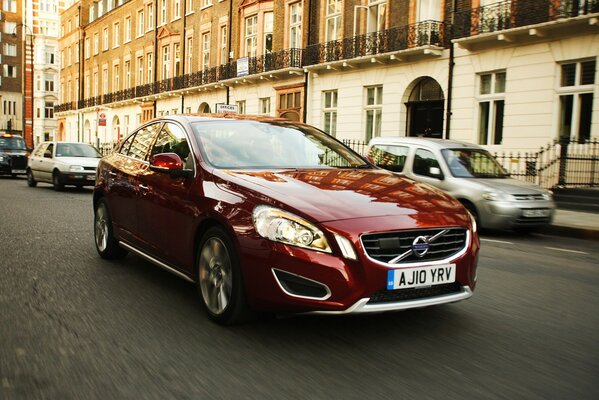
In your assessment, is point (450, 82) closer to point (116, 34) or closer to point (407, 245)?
point (407, 245)

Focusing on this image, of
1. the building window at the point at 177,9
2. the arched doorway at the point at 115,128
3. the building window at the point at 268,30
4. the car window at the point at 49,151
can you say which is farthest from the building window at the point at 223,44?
the arched doorway at the point at 115,128

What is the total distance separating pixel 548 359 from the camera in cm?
367

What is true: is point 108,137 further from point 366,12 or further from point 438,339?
point 438,339

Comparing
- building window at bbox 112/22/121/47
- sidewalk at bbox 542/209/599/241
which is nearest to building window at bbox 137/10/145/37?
building window at bbox 112/22/121/47

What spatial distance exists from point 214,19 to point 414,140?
2672 cm

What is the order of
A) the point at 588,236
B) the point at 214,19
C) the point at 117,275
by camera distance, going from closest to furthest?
the point at 117,275 < the point at 588,236 < the point at 214,19

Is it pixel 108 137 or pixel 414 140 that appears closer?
pixel 414 140

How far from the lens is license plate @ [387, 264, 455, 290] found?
3.72 meters

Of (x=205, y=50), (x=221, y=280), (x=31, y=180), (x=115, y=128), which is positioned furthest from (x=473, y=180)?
(x=115, y=128)

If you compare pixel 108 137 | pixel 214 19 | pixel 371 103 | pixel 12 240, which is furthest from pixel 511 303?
pixel 108 137

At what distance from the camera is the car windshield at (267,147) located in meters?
4.94

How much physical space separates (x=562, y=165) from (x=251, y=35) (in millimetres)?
20218

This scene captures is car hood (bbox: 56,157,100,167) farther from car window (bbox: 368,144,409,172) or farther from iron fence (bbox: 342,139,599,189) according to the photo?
iron fence (bbox: 342,139,599,189)

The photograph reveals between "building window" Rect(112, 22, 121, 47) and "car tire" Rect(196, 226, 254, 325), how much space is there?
4981 centimetres
